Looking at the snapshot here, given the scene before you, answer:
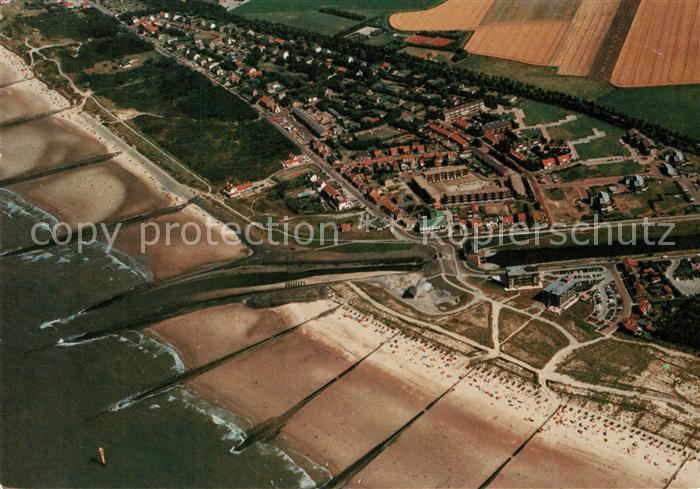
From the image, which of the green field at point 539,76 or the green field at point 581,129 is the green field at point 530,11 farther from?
the green field at point 581,129

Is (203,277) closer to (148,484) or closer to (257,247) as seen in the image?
(257,247)

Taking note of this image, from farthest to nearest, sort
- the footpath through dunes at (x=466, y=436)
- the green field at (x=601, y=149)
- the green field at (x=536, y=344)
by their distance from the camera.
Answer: the green field at (x=601, y=149) → the green field at (x=536, y=344) → the footpath through dunes at (x=466, y=436)

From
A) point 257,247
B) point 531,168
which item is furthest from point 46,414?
point 531,168

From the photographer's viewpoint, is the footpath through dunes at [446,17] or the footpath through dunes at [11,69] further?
the footpath through dunes at [446,17]

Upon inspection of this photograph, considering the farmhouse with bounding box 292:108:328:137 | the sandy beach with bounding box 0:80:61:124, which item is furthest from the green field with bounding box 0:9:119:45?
the farmhouse with bounding box 292:108:328:137

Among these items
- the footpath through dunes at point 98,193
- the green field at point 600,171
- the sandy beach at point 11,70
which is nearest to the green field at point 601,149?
the green field at point 600,171

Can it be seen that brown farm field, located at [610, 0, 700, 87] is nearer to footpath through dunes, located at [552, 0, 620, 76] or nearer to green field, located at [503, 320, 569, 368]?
footpath through dunes, located at [552, 0, 620, 76]

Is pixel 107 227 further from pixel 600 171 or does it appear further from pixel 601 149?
pixel 601 149
